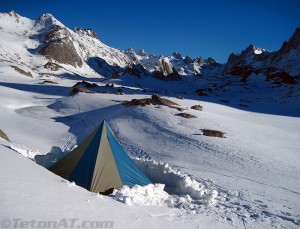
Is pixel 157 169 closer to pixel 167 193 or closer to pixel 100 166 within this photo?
pixel 167 193

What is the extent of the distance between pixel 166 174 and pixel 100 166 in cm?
321

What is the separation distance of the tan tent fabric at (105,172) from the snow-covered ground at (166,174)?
166 centimetres

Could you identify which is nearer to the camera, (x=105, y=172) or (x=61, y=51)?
(x=105, y=172)

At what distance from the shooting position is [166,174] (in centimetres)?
1328

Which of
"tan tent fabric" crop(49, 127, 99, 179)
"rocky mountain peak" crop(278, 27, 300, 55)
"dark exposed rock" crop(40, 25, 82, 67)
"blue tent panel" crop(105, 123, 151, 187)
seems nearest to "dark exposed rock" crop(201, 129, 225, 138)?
"blue tent panel" crop(105, 123, 151, 187)

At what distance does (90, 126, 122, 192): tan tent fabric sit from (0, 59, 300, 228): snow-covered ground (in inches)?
65.2

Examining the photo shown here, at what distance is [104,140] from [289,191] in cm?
811

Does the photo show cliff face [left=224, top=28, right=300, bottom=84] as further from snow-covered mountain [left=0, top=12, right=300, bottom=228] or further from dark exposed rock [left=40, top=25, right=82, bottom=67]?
snow-covered mountain [left=0, top=12, right=300, bottom=228]

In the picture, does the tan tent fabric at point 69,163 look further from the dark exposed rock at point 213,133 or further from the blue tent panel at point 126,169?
the dark exposed rock at point 213,133

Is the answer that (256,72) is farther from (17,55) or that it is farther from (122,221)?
(122,221)

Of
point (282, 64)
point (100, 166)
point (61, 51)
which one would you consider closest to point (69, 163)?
point (100, 166)

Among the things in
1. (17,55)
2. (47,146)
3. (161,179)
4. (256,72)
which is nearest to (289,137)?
(161,179)

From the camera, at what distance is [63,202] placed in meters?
7.23

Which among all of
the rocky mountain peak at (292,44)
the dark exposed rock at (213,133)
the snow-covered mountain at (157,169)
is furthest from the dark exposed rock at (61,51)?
the dark exposed rock at (213,133)
